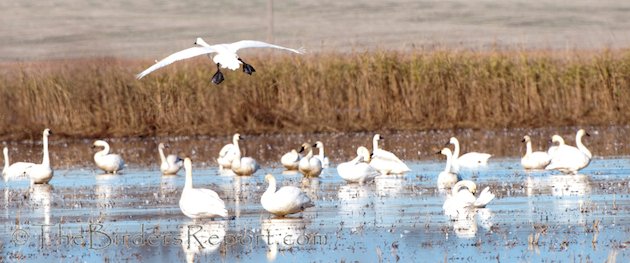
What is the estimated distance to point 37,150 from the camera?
2984 cm

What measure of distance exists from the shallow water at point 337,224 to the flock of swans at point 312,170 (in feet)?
0.56

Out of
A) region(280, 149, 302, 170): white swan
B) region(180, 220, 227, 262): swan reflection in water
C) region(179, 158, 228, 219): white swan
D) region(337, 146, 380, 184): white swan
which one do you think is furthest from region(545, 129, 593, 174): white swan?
region(179, 158, 228, 219): white swan

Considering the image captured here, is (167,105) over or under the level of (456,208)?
over

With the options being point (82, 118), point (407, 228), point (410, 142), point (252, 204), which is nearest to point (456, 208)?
point (407, 228)

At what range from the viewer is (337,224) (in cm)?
1466

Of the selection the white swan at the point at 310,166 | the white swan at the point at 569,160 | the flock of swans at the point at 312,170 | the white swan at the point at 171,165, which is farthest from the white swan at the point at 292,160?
the white swan at the point at 569,160

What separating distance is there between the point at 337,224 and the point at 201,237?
1555 millimetres

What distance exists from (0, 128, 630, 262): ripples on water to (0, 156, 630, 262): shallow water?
1cm

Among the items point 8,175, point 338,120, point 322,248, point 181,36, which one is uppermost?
point 181,36

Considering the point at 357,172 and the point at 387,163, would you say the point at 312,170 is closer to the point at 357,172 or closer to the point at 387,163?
the point at 387,163

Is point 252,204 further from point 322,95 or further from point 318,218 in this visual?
point 322,95

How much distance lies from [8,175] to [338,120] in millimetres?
11317

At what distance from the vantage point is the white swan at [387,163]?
2097cm

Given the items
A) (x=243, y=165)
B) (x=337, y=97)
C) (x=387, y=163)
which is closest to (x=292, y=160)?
(x=243, y=165)
